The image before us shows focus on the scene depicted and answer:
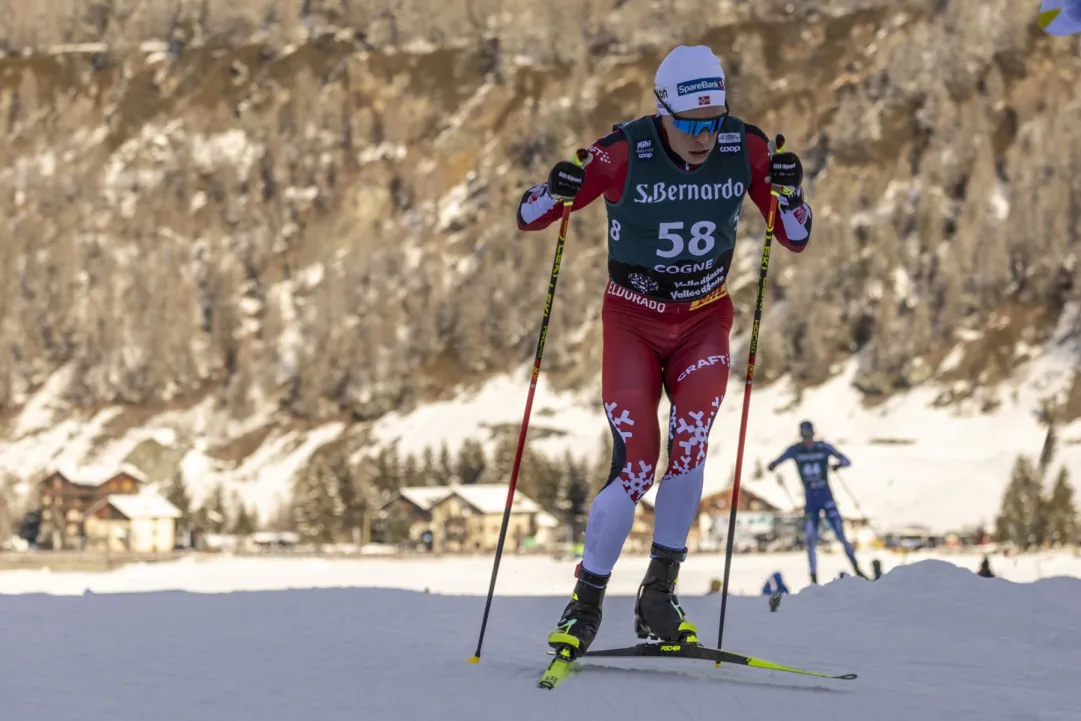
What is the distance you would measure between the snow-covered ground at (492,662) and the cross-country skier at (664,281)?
537mm

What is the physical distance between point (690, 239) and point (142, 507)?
82.2 m

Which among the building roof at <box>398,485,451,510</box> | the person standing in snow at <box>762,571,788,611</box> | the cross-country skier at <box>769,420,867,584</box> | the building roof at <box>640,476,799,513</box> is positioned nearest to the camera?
the person standing in snow at <box>762,571,788,611</box>

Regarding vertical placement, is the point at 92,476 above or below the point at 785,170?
above

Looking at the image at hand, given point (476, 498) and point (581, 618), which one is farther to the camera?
point (476, 498)

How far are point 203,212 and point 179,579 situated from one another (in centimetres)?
12654

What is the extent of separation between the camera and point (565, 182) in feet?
19.9

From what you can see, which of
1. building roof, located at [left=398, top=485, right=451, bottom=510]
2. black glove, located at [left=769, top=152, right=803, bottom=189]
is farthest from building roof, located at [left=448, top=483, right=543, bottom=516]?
black glove, located at [left=769, top=152, right=803, bottom=189]

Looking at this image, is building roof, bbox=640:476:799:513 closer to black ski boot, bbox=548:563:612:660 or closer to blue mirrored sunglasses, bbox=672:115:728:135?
black ski boot, bbox=548:563:612:660

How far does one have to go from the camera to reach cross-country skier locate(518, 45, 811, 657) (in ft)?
20.2

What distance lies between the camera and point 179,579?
103ft

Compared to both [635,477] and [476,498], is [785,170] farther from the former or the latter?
[476,498]

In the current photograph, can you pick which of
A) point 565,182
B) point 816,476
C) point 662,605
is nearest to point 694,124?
point 565,182

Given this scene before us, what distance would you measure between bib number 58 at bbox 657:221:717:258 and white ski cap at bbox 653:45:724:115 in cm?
52

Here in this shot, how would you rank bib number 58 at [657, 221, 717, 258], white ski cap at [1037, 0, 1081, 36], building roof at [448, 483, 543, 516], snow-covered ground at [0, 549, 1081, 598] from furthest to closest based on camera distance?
building roof at [448, 483, 543, 516] < snow-covered ground at [0, 549, 1081, 598] < white ski cap at [1037, 0, 1081, 36] < bib number 58 at [657, 221, 717, 258]
